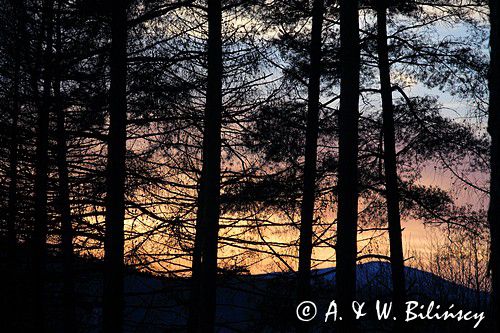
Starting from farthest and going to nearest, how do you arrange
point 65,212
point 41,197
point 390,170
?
1. point 390,170
2. point 65,212
3. point 41,197

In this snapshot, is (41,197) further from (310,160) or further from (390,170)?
(390,170)

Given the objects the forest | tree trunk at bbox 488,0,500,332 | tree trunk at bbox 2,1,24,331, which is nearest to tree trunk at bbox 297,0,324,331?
the forest

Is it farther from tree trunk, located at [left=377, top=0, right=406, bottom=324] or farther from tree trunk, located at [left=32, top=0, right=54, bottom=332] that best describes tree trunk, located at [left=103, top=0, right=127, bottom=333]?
tree trunk, located at [left=377, top=0, right=406, bottom=324]

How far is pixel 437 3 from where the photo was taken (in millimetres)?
11852

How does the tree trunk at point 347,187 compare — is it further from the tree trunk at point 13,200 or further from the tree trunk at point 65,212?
the tree trunk at point 13,200

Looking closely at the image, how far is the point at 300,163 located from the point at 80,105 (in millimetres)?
4742

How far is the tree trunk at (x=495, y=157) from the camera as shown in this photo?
4.52 meters

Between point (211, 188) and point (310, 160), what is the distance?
280 centimetres

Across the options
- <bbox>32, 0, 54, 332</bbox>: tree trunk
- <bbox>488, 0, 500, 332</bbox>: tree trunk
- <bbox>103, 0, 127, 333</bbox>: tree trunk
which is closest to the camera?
<bbox>488, 0, 500, 332</bbox>: tree trunk

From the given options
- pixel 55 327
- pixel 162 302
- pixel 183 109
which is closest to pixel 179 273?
pixel 162 302

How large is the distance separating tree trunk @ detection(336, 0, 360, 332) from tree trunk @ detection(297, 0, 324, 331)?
3.13m

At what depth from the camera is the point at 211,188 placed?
9.05 m

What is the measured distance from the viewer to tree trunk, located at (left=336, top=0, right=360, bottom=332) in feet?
25.1

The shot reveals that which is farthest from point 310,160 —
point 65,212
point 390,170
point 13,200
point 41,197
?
point 13,200
